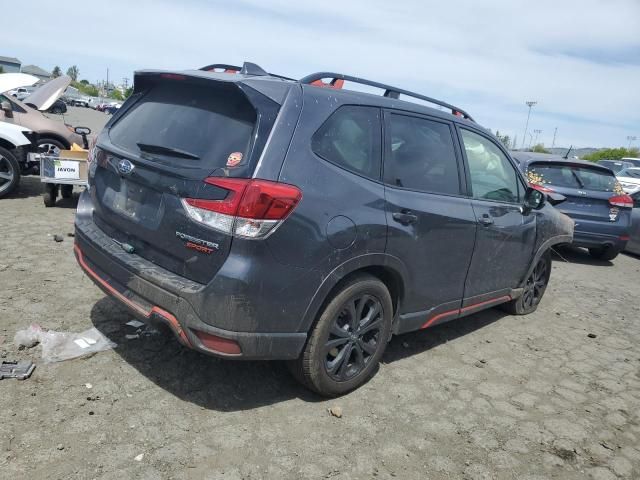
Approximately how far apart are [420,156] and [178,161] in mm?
1687

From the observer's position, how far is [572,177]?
820cm

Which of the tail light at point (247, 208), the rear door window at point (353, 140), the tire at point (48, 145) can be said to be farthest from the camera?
the tire at point (48, 145)

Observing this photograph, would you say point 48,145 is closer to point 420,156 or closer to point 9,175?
point 9,175

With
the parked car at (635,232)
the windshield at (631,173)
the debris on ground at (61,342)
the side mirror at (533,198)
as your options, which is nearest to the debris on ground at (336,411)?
the debris on ground at (61,342)

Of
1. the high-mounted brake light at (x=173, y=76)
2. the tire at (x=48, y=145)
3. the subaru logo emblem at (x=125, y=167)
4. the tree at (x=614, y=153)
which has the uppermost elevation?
the tree at (x=614, y=153)

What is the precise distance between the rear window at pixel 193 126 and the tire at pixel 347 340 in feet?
3.44

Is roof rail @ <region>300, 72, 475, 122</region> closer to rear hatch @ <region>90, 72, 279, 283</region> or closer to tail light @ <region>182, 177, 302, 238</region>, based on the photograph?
rear hatch @ <region>90, 72, 279, 283</region>

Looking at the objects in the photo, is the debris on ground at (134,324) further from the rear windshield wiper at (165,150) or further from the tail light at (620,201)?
the tail light at (620,201)

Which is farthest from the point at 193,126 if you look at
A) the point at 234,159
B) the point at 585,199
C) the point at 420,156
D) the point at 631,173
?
the point at 631,173

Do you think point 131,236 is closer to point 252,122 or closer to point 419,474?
point 252,122

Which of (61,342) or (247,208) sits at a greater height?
(247,208)

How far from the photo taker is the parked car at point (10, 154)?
7820 millimetres

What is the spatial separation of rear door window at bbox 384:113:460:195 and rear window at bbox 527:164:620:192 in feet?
15.4

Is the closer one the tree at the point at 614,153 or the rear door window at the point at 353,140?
the rear door window at the point at 353,140
